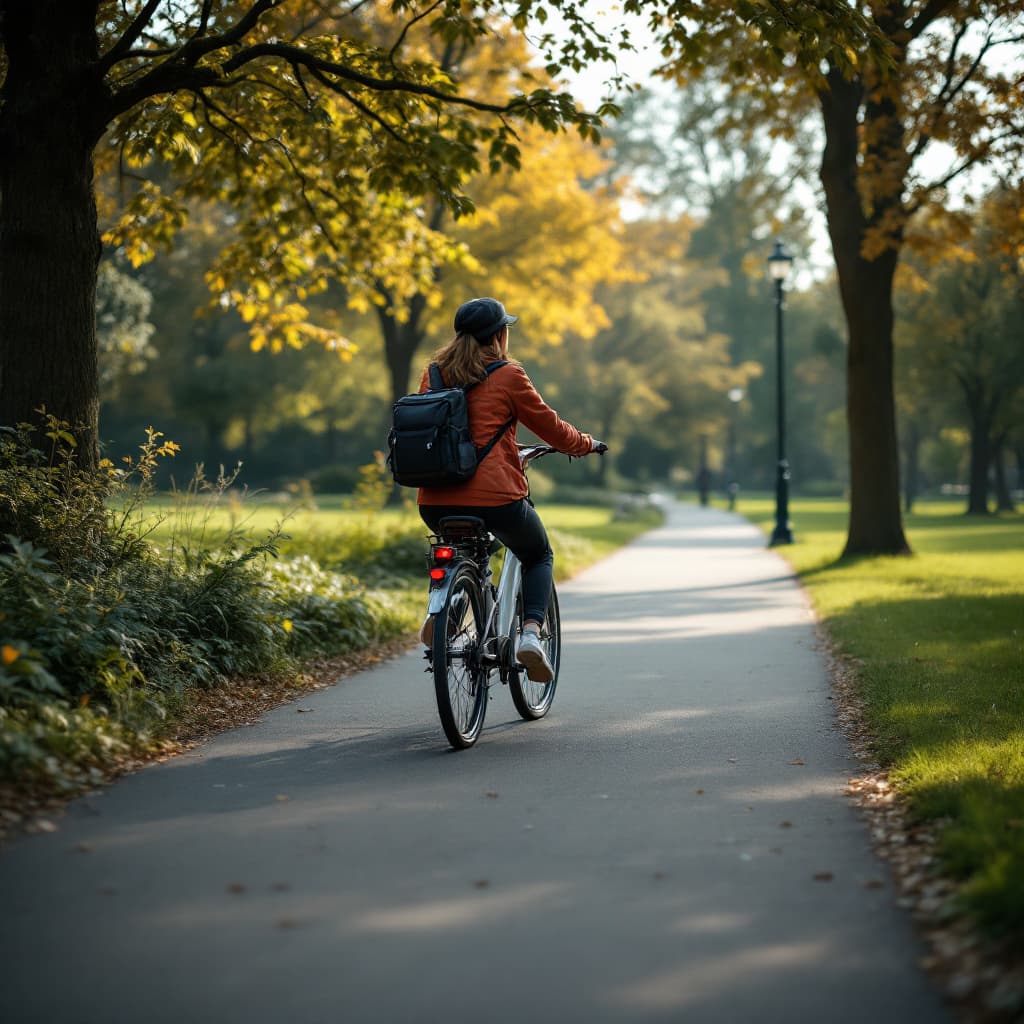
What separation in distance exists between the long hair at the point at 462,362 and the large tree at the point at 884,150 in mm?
9624

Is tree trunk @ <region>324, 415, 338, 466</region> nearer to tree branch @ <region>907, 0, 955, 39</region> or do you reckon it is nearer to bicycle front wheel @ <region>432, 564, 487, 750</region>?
tree branch @ <region>907, 0, 955, 39</region>

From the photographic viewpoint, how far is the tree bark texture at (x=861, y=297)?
1738 centimetres

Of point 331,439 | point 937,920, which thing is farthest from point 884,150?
point 331,439

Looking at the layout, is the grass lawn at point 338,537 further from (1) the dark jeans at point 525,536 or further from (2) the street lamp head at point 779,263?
(2) the street lamp head at point 779,263

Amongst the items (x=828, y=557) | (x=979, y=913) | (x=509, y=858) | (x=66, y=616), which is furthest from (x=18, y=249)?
(x=828, y=557)

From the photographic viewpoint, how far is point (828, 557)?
18.4 m

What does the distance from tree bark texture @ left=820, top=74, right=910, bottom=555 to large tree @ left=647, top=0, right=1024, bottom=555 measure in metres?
0.01

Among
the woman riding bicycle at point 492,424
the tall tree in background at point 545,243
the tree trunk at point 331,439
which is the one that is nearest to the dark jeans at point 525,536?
the woman riding bicycle at point 492,424

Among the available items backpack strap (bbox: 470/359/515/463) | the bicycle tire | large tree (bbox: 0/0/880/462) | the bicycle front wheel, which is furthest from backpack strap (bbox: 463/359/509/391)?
large tree (bbox: 0/0/880/462)

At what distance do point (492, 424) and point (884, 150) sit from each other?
12.6 meters

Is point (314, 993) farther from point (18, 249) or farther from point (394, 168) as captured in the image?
point (394, 168)

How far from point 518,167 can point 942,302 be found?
3291 cm

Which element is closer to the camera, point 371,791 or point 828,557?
point 371,791

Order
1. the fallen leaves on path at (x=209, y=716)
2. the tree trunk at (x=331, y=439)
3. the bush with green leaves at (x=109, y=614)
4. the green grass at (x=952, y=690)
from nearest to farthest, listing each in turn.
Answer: the green grass at (x=952, y=690), the fallen leaves on path at (x=209, y=716), the bush with green leaves at (x=109, y=614), the tree trunk at (x=331, y=439)
